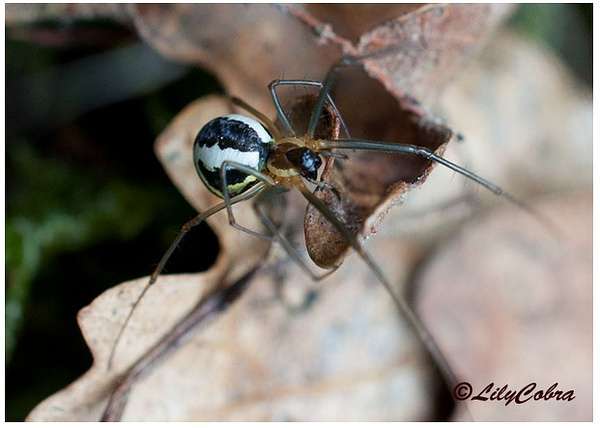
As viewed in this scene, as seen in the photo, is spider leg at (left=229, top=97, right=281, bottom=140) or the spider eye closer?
the spider eye

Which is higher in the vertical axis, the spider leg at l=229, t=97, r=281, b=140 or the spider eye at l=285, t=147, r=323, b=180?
the spider leg at l=229, t=97, r=281, b=140

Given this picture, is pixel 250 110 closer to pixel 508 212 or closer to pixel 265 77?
pixel 265 77

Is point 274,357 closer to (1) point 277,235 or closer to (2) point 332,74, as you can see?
(1) point 277,235

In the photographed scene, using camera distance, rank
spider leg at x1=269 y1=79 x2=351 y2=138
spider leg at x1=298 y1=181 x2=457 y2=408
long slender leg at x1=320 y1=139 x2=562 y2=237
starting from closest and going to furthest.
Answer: spider leg at x1=298 y1=181 x2=457 y2=408, long slender leg at x1=320 y1=139 x2=562 y2=237, spider leg at x1=269 y1=79 x2=351 y2=138

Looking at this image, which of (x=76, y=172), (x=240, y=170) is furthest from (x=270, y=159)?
A: (x=76, y=172)

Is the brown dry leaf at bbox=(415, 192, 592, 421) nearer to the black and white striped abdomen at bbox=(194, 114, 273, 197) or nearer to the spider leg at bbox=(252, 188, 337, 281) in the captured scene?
the spider leg at bbox=(252, 188, 337, 281)

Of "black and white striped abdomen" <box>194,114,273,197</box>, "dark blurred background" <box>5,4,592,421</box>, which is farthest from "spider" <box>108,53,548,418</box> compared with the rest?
"dark blurred background" <box>5,4,592,421</box>

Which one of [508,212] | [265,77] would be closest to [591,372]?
[508,212]
